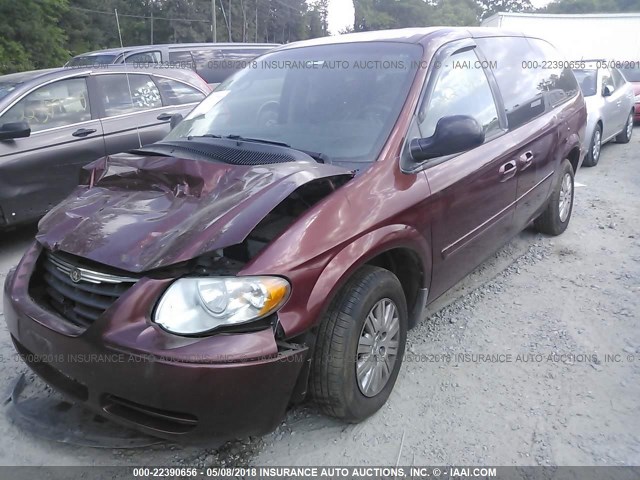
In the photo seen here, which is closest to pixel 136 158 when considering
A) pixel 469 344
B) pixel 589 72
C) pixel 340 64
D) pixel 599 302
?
pixel 340 64

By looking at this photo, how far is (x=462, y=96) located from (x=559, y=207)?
217 centimetres

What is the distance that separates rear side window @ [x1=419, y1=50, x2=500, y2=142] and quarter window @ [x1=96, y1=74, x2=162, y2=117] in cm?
386

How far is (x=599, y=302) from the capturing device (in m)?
3.88

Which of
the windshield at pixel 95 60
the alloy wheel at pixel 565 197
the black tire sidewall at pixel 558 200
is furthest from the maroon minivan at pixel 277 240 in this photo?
the windshield at pixel 95 60

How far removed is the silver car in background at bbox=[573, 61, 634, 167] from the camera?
793 centimetres

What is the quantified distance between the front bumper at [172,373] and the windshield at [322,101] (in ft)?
3.93

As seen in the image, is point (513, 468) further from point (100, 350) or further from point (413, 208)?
point (100, 350)

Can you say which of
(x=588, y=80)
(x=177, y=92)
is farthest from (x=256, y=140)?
(x=588, y=80)

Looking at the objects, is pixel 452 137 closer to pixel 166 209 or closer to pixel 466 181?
pixel 466 181

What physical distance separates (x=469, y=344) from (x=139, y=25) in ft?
166

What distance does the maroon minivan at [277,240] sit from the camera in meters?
2.06

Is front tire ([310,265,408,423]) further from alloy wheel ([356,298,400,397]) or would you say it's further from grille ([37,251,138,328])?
grille ([37,251,138,328])

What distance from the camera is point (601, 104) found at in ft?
26.8

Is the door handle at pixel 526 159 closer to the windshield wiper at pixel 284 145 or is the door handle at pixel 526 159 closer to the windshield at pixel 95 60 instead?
the windshield wiper at pixel 284 145
